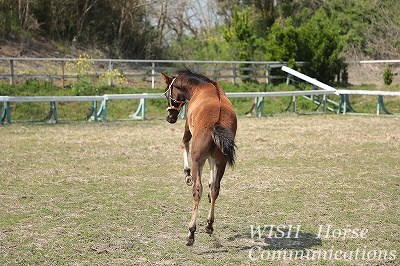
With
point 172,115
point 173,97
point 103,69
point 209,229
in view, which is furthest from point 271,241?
point 103,69

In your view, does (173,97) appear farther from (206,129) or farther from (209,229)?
(209,229)

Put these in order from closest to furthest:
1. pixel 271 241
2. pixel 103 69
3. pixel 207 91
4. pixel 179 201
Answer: pixel 271 241
pixel 207 91
pixel 179 201
pixel 103 69

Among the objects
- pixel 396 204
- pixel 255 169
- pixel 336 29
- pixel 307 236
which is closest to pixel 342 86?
pixel 336 29

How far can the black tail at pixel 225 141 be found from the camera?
5.90 m

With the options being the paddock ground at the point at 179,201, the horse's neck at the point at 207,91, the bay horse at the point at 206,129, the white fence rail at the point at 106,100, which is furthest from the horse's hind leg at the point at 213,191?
the white fence rail at the point at 106,100

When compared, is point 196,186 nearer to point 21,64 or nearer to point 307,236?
point 307,236

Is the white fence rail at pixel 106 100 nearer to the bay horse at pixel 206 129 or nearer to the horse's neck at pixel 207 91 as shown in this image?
the bay horse at pixel 206 129

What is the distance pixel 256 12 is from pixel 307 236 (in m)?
30.6

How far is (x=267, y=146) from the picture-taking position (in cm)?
1316

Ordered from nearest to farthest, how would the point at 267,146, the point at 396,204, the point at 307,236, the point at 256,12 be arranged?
1. the point at 307,236
2. the point at 396,204
3. the point at 267,146
4. the point at 256,12

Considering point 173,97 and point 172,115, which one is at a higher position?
point 173,97

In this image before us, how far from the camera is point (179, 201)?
7973 mm

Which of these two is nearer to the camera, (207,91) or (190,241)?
(190,241)

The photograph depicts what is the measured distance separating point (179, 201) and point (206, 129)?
2071mm
